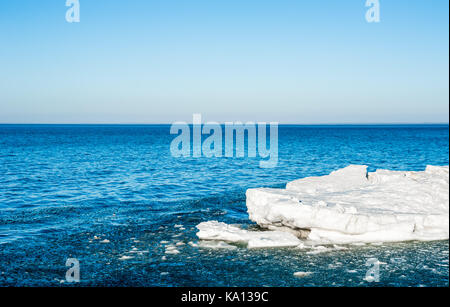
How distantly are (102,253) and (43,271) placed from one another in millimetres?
2437

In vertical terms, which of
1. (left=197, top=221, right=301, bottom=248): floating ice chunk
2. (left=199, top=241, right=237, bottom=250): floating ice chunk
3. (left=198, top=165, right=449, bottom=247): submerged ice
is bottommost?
(left=199, top=241, right=237, bottom=250): floating ice chunk

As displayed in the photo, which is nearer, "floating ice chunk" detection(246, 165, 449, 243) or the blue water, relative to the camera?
the blue water

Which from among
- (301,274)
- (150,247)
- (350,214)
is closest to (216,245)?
(150,247)

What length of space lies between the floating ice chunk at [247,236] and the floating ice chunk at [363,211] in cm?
Result: 66

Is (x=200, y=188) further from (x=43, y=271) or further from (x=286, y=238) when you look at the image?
(x=43, y=271)

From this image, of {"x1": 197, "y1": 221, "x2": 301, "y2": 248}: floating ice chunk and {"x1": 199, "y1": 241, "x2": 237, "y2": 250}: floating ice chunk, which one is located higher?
{"x1": 197, "y1": 221, "x2": 301, "y2": 248}: floating ice chunk

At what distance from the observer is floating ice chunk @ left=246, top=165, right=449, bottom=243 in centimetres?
1568

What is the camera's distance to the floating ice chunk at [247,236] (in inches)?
639

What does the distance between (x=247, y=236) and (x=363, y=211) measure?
4.97 m

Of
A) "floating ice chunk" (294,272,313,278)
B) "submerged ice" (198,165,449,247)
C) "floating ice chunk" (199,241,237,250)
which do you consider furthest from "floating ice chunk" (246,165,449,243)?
"floating ice chunk" (294,272,313,278)

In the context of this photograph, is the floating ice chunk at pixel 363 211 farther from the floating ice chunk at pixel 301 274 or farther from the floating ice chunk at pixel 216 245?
the floating ice chunk at pixel 301 274

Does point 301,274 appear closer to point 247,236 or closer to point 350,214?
point 350,214

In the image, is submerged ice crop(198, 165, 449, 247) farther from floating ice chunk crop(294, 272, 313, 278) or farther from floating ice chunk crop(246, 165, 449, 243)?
floating ice chunk crop(294, 272, 313, 278)
